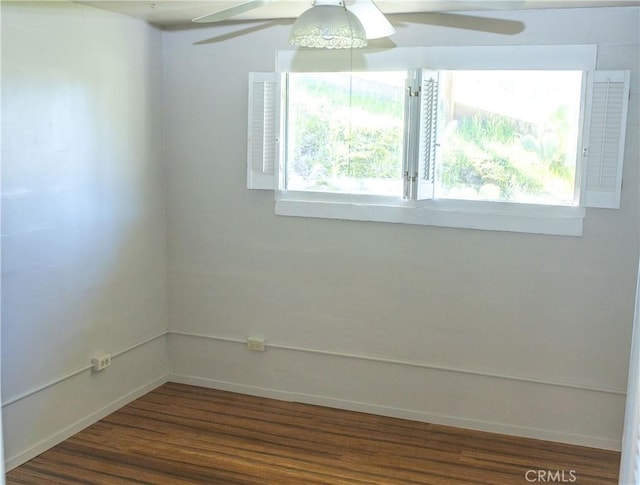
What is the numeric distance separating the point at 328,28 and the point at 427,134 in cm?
135

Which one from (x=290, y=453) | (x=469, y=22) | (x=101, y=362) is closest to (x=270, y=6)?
(x=469, y=22)

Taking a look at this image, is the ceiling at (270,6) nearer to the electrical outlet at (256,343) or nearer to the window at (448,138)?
the window at (448,138)

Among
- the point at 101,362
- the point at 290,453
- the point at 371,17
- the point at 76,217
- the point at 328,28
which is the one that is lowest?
the point at 290,453

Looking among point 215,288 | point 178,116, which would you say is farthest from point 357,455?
point 178,116

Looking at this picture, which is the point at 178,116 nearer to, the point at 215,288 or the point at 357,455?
the point at 215,288

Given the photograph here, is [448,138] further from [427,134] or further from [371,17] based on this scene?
[371,17]

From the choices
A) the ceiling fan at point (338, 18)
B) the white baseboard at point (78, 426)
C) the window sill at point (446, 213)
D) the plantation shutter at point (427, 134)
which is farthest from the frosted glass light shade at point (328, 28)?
the white baseboard at point (78, 426)

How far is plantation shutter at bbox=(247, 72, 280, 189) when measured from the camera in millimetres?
4168

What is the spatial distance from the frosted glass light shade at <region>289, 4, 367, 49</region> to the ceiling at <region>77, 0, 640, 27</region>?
60cm

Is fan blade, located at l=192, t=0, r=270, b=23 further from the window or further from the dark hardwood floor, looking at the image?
the dark hardwood floor

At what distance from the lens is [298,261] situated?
4270 mm

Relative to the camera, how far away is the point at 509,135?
381cm

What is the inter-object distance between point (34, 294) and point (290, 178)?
1652 mm

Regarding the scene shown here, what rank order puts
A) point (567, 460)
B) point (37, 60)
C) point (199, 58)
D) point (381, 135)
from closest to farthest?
point (37, 60), point (567, 460), point (381, 135), point (199, 58)
